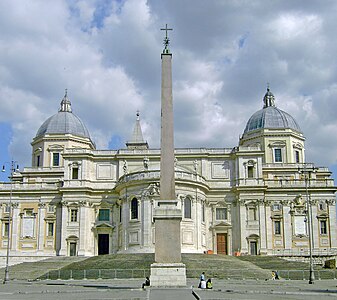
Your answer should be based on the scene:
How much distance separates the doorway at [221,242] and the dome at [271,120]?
17296 mm

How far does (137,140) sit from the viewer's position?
7612cm

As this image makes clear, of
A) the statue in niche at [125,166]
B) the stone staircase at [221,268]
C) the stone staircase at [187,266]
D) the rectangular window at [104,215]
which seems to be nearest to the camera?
the stone staircase at [221,268]

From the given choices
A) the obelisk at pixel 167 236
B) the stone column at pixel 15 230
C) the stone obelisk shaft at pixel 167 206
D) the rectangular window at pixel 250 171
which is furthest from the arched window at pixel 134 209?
the obelisk at pixel 167 236

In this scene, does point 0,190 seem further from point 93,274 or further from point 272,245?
point 272,245

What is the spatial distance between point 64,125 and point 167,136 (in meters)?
48.4

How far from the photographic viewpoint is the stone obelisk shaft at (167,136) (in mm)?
28766

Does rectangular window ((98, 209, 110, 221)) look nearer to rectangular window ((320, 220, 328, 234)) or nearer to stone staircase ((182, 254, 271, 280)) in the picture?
stone staircase ((182, 254, 271, 280))

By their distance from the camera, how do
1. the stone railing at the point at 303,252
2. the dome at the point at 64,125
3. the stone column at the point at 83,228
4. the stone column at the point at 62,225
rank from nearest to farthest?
1. the stone railing at the point at 303,252
2. the stone column at the point at 83,228
3. the stone column at the point at 62,225
4. the dome at the point at 64,125

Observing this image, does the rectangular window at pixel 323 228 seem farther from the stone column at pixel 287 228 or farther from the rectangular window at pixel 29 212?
the rectangular window at pixel 29 212

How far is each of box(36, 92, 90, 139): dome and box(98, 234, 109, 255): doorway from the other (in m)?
17.1

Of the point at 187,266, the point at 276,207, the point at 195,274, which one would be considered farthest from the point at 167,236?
the point at 276,207

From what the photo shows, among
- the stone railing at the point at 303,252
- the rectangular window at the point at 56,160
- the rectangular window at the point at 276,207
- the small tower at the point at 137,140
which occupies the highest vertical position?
the small tower at the point at 137,140

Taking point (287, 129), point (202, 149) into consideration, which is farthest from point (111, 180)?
point (287, 129)

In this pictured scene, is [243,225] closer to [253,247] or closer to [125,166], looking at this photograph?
[253,247]
